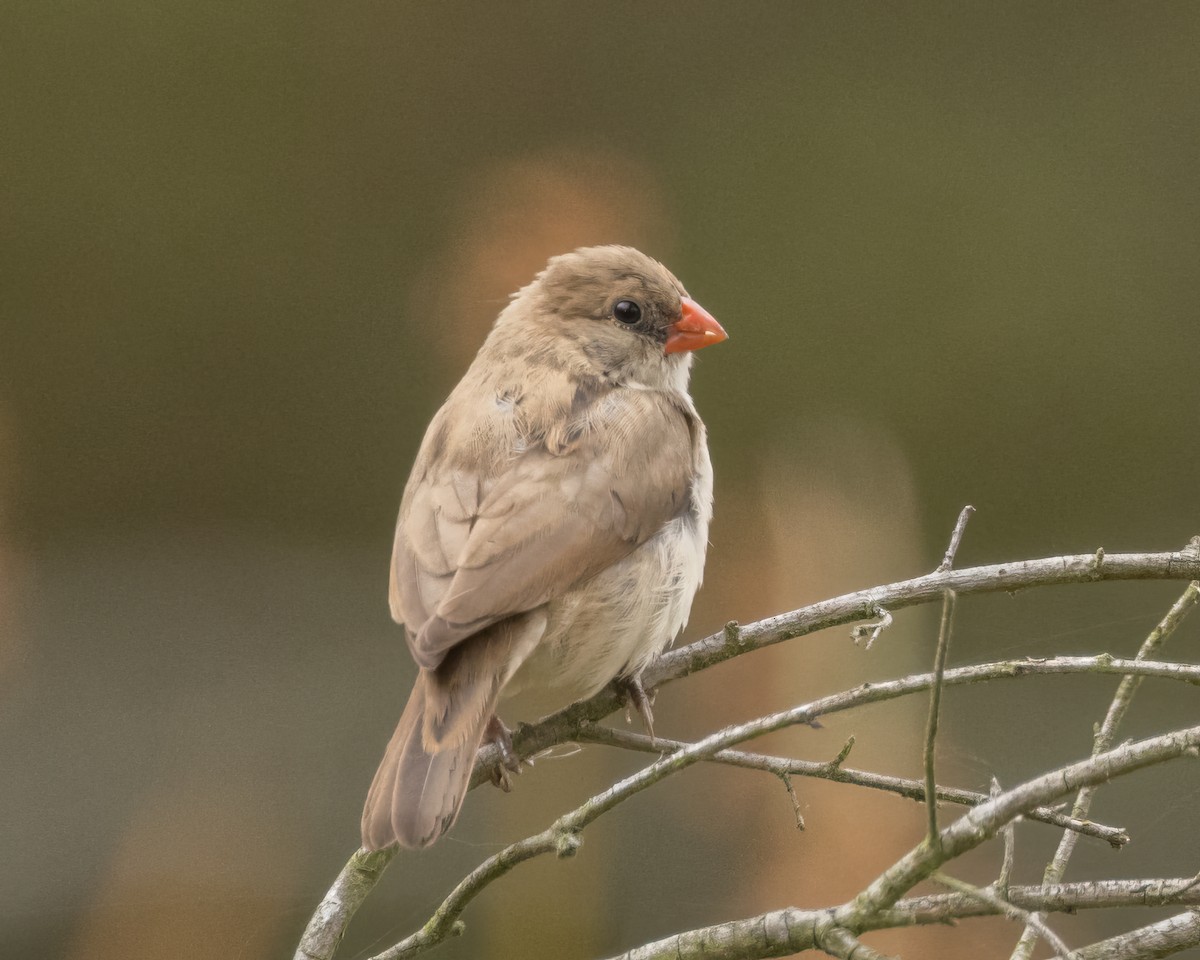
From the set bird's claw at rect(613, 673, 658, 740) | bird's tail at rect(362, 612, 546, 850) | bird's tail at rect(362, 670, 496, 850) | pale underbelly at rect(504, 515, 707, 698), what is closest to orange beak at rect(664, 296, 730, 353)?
pale underbelly at rect(504, 515, 707, 698)

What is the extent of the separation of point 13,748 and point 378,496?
1.29 metres

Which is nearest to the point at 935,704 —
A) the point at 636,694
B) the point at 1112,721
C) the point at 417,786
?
the point at 1112,721

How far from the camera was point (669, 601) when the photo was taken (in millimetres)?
3074

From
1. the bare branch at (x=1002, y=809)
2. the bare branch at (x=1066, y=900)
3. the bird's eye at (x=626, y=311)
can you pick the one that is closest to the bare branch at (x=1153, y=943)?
the bare branch at (x=1066, y=900)

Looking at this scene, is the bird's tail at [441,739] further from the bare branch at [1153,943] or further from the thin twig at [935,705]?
the bare branch at [1153,943]

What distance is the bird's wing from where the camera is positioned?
271 centimetres

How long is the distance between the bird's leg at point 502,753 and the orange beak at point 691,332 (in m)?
1.29

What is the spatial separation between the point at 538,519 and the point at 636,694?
1.48 ft

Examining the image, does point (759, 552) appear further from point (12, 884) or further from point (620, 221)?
point (12, 884)

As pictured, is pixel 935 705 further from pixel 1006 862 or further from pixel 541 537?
pixel 541 537

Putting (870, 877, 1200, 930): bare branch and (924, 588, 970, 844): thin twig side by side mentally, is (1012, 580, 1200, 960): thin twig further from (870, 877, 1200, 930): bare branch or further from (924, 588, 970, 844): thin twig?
(924, 588, 970, 844): thin twig

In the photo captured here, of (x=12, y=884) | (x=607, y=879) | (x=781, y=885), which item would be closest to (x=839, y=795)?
(x=781, y=885)

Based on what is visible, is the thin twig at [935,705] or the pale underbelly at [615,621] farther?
the pale underbelly at [615,621]

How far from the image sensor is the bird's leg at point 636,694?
304 centimetres
